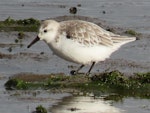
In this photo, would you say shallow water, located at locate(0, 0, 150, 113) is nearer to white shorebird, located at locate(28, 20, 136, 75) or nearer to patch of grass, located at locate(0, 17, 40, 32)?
patch of grass, located at locate(0, 17, 40, 32)

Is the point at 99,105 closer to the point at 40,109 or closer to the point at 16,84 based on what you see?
the point at 40,109

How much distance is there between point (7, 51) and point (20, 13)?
13.1 feet

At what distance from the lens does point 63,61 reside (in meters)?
14.9

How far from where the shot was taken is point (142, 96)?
484 inches

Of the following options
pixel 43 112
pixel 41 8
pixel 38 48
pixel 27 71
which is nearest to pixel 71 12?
pixel 41 8

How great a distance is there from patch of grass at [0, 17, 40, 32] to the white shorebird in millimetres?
4065

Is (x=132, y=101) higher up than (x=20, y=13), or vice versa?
(x=20, y=13)

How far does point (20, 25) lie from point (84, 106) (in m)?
6.56

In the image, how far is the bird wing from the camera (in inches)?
519

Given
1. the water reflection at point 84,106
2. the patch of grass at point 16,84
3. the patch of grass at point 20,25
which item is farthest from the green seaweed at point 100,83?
the patch of grass at point 20,25

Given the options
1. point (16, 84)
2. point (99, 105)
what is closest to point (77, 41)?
point (16, 84)

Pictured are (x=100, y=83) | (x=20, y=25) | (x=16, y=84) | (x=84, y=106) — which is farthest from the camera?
(x=20, y=25)

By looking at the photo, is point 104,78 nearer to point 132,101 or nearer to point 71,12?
point 132,101

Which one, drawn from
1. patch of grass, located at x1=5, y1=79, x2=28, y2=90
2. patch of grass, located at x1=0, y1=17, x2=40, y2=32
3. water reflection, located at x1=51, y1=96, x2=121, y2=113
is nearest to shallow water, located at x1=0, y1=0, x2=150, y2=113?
water reflection, located at x1=51, y1=96, x2=121, y2=113
